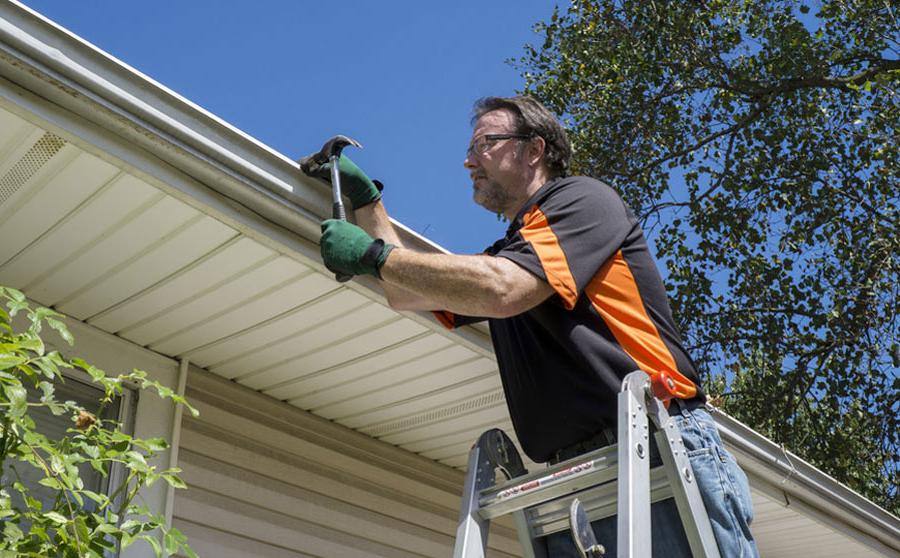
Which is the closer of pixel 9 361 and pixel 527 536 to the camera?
pixel 9 361

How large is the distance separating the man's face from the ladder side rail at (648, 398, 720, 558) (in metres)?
0.94

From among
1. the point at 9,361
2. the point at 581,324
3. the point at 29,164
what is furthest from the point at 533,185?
the point at 9,361

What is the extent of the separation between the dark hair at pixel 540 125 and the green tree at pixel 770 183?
874cm

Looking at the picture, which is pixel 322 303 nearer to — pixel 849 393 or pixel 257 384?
pixel 257 384

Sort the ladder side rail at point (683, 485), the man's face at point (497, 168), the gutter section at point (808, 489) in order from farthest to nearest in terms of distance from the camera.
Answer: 1. the gutter section at point (808, 489)
2. the man's face at point (497, 168)
3. the ladder side rail at point (683, 485)

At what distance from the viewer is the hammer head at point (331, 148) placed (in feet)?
10.2

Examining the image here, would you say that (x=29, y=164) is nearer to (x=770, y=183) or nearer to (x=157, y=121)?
(x=157, y=121)

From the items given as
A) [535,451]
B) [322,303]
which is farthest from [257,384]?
[535,451]

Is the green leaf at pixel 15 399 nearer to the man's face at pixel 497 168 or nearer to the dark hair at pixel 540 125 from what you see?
the man's face at pixel 497 168

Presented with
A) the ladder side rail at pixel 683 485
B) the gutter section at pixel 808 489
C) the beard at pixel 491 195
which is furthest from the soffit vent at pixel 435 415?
the ladder side rail at pixel 683 485

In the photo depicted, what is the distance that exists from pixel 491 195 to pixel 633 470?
44.1 inches

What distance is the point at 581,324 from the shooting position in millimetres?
2564

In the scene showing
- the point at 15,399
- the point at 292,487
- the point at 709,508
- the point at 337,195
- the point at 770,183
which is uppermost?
the point at 770,183

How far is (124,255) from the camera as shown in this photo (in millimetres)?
3275
